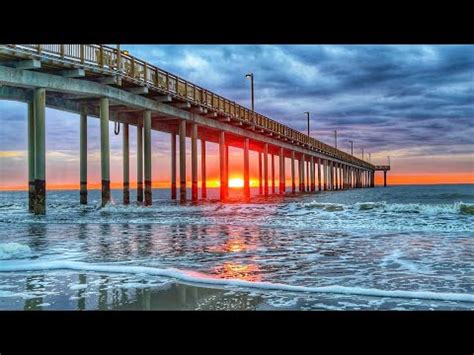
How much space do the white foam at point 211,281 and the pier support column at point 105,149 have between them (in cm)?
1867

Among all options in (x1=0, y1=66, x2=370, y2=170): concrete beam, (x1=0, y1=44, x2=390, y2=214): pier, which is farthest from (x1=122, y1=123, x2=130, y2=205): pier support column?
(x1=0, y1=66, x2=370, y2=170): concrete beam

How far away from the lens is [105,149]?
26.6 meters

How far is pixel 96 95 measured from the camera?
83.4ft

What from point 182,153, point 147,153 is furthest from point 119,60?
point 182,153

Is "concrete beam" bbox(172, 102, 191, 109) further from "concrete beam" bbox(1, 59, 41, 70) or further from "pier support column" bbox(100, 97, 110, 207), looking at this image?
"concrete beam" bbox(1, 59, 41, 70)

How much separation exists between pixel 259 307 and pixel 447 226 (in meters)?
14.4

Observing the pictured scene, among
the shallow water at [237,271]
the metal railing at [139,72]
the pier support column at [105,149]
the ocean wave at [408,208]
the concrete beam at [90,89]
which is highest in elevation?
the metal railing at [139,72]

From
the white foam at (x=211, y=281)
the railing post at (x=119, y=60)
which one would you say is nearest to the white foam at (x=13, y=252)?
the white foam at (x=211, y=281)

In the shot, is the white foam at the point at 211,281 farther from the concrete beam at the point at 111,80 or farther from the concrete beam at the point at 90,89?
the concrete beam at the point at 111,80

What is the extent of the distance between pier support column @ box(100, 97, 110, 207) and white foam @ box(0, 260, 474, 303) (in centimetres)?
1867

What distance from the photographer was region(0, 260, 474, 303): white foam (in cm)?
547

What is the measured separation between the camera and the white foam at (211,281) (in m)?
5.47

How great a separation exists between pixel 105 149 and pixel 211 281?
2167cm
